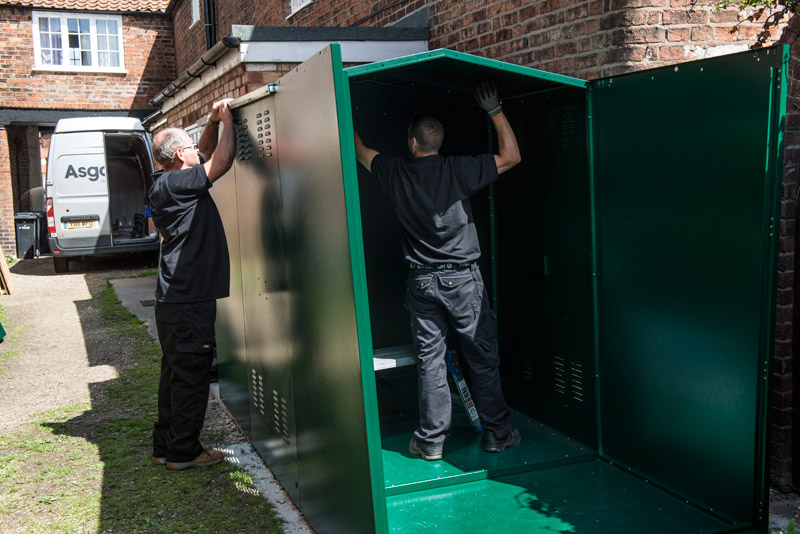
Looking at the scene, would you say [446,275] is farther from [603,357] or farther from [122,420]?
[122,420]

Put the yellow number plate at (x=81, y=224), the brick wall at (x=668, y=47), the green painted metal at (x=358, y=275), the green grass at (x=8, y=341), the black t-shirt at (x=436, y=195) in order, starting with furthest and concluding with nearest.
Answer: the yellow number plate at (x=81, y=224)
the green grass at (x=8, y=341)
the black t-shirt at (x=436, y=195)
the brick wall at (x=668, y=47)
the green painted metal at (x=358, y=275)

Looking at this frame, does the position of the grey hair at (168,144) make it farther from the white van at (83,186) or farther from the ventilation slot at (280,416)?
the white van at (83,186)

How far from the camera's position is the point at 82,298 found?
12188 millimetres

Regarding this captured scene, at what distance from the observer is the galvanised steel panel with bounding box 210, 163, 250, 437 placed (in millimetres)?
5258

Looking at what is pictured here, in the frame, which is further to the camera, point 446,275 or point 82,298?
point 82,298

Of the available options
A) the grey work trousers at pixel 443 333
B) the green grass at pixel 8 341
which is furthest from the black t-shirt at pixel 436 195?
the green grass at pixel 8 341

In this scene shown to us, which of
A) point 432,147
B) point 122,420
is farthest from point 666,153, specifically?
point 122,420

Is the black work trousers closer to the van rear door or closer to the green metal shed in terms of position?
the green metal shed

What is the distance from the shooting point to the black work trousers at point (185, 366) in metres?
4.70

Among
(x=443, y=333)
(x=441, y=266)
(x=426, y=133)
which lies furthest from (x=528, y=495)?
(x=426, y=133)

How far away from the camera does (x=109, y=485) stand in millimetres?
4723

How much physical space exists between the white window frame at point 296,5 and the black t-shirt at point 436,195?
19.6ft

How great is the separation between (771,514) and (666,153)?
6.43 ft

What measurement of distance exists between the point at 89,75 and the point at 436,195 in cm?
1750
